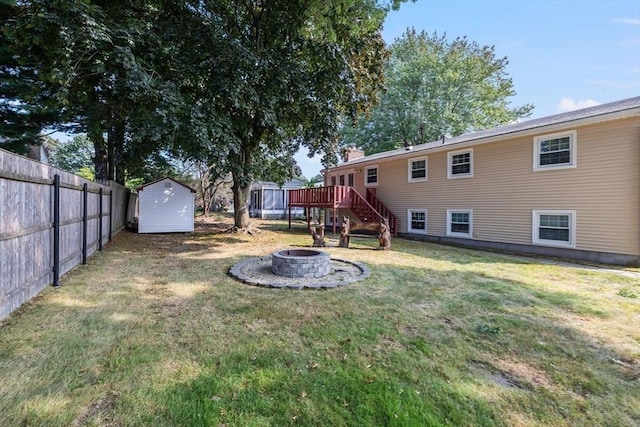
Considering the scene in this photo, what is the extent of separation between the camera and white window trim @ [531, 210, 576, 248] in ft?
29.8

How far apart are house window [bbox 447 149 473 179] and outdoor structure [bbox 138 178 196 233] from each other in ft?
36.6

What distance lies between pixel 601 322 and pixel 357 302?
129 inches

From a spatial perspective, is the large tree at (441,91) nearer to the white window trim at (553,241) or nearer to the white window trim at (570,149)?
the white window trim at (570,149)

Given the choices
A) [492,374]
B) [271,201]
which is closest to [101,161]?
[271,201]

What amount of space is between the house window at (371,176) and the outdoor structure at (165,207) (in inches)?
347

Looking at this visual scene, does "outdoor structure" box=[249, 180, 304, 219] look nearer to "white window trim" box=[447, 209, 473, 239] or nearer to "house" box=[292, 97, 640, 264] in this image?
"house" box=[292, 97, 640, 264]

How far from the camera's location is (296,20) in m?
10.9

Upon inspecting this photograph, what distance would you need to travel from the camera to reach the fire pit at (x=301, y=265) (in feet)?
20.4

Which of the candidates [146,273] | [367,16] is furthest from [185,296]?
[367,16]

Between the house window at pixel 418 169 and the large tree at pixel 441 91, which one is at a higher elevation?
Result: the large tree at pixel 441 91

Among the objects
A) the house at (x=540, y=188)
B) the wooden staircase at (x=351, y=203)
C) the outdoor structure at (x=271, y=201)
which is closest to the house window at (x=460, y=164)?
the house at (x=540, y=188)

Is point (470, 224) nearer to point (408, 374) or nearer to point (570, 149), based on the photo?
point (570, 149)

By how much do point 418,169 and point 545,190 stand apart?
520cm

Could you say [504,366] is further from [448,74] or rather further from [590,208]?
Result: [448,74]
